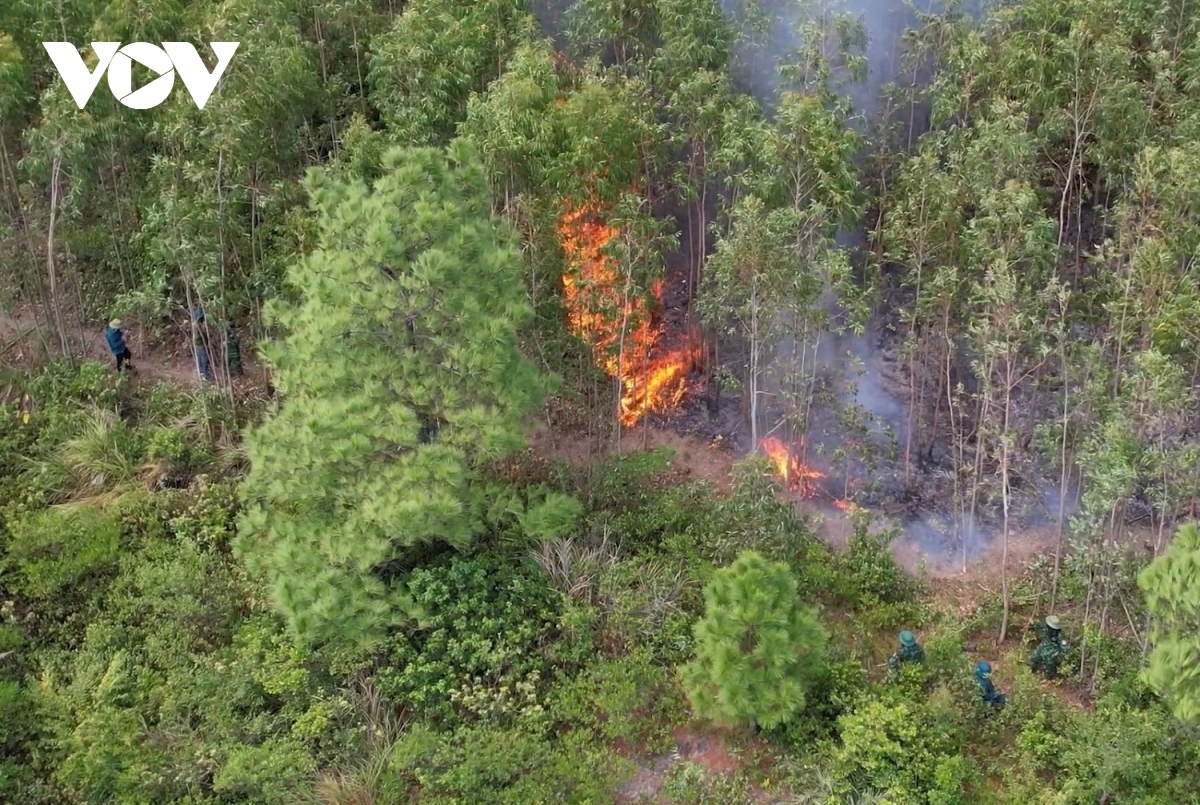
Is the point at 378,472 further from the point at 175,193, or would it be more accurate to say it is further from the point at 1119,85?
the point at 1119,85

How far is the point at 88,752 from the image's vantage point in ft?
26.5

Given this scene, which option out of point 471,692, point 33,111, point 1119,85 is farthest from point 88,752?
point 1119,85

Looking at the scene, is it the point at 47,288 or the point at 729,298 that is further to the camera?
the point at 47,288

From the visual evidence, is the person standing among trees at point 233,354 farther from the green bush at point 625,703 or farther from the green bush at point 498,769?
the green bush at point 625,703

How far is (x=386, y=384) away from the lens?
8.34 metres

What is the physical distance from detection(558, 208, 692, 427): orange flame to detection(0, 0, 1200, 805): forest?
7 centimetres

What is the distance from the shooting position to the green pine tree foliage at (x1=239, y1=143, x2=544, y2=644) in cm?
809

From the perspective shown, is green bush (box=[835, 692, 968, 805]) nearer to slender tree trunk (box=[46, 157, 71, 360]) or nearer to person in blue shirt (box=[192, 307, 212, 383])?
person in blue shirt (box=[192, 307, 212, 383])

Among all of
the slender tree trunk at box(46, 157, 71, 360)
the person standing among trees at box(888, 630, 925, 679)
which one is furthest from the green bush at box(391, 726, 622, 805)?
the slender tree trunk at box(46, 157, 71, 360)

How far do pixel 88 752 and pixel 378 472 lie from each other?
3.86m

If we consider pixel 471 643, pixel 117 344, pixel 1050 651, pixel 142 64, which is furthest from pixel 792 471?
pixel 142 64

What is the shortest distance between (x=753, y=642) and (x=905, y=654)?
2.15 metres

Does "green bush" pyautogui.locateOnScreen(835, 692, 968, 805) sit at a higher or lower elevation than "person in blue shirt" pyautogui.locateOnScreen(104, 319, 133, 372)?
lower

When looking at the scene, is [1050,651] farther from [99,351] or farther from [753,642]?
[99,351]
